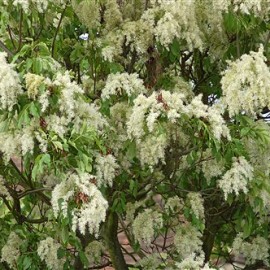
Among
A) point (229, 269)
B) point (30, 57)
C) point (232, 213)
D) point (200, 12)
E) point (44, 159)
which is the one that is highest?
point (200, 12)

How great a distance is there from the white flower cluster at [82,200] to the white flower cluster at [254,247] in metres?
2.55

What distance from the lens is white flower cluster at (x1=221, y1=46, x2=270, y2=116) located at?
409 centimetres

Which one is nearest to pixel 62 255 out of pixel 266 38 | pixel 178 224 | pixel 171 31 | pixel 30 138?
pixel 178 224

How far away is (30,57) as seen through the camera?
4.00m

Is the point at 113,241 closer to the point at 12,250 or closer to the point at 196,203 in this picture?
the point at 12,250

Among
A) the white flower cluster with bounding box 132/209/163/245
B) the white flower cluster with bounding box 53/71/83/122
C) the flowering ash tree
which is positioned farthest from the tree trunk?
the white flower cluster with bounding box 53/71/83/122

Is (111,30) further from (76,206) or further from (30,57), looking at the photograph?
(76,206)

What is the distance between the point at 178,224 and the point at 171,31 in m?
1.71

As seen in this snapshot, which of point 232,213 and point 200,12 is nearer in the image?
point 200,12

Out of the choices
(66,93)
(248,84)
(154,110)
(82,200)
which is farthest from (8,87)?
(248,84)

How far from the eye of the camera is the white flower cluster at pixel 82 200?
3.62 m

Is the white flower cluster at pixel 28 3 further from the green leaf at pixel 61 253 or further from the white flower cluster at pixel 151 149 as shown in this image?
the green leaf at pixel 61 253

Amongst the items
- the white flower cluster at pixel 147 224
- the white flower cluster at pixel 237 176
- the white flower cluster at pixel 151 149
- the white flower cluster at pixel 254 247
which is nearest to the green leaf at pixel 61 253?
the white flower cluster at pixel 147 224

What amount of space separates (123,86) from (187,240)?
1.42 meters
